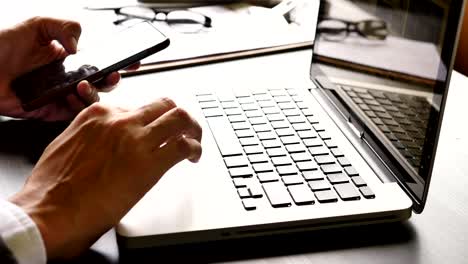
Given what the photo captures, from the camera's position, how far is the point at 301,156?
621 millimetres

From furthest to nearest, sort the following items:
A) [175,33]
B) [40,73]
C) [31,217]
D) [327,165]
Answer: [175,33], [40,73], [327,165], [31,217]

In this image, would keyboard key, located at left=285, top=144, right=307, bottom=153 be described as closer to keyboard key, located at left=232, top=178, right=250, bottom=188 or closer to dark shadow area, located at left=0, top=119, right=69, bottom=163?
keyboard key, located at left=232, top=178, right=250, bottom=188

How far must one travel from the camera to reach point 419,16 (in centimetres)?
58

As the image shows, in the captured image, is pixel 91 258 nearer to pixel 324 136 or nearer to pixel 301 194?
pixel 301 194

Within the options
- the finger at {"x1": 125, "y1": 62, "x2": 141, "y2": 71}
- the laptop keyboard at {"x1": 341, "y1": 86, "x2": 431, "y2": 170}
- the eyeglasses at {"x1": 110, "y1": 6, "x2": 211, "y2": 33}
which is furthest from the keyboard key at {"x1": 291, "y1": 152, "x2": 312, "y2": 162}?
the eyeglasses at {"x1": 110, "y1": 6, "x2": 211, "y2": 33}

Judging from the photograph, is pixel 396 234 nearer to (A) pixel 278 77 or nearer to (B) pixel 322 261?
(B) pixel 322 261

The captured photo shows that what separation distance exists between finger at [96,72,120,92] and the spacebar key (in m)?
0.17

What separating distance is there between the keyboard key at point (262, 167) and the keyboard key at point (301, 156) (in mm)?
32

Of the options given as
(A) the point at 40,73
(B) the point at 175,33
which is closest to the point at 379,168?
(A) the point at 40,73

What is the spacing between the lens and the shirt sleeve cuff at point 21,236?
1.50 ft

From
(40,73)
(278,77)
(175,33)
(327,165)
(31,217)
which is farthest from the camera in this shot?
(175,33)

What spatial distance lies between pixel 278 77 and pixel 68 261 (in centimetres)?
49

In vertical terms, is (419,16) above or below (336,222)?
above

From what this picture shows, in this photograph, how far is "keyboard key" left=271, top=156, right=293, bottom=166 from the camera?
1.99 feet
